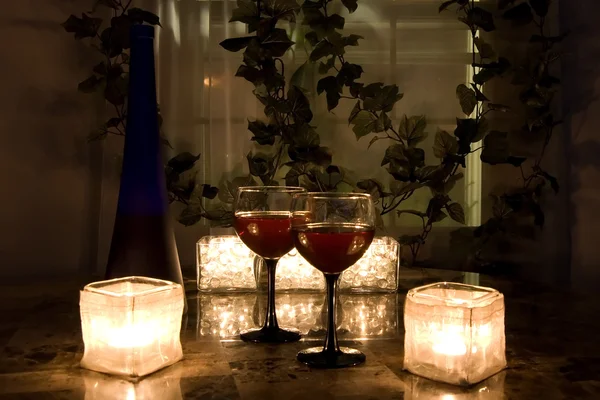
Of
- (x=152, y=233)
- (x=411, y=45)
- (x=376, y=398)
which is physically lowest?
(x=376, y=398)

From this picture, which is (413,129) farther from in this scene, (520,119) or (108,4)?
(108,4)

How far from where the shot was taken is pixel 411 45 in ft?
6.87

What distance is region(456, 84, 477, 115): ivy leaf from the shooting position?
1.95 meters

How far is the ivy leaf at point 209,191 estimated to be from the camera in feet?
6.38

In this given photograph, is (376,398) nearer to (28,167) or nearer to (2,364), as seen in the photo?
(2,364)

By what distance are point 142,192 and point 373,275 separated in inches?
18.7

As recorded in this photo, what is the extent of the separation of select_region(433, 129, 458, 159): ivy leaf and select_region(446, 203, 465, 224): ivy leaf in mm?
148

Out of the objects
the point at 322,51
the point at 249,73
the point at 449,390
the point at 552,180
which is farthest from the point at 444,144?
the point at 449,390

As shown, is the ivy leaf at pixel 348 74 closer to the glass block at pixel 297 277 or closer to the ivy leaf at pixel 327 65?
the ivy leaf at pixel 327 65

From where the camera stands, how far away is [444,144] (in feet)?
6.43

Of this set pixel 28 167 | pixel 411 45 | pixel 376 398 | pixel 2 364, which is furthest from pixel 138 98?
pixel 411 45

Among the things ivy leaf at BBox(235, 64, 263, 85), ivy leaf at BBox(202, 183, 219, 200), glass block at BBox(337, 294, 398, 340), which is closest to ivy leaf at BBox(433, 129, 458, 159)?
ivy leaf at BBox(235, 64, 263, 85)

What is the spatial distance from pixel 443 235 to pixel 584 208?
1.36 feet

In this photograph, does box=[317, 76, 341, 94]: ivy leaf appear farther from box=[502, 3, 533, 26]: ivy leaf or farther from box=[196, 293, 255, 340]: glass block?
box=[196, 293, 255, 340]: glass block
